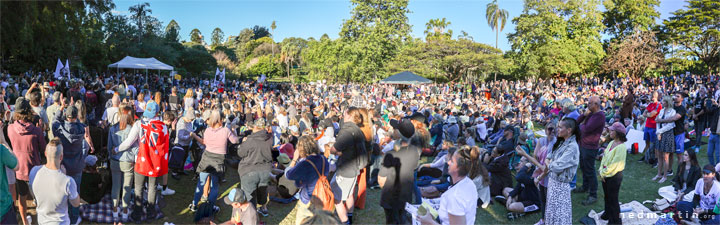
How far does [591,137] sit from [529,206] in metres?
1.35

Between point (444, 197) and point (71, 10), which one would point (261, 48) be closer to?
point (71, 10)

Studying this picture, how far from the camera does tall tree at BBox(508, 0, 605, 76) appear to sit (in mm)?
32469

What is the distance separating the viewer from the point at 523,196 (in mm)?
5609

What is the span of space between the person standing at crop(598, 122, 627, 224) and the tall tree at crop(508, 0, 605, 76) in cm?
3054

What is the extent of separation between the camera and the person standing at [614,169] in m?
4.68

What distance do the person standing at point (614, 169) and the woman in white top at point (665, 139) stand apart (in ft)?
9.68

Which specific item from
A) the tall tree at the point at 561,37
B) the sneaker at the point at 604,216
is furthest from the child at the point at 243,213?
the tall tree at the point at 561,37

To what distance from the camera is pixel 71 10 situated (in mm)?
19906

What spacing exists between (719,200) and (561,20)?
3217 centimetres

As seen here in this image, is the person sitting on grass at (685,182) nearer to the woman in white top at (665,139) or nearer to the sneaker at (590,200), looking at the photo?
the woman in white top at (665,139)

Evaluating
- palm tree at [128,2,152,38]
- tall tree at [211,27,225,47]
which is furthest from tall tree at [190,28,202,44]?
palm tree at [128,2,152,38]

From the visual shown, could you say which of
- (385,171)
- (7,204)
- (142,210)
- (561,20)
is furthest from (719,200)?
(561,20)

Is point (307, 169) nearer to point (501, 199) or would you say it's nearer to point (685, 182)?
point (501, 199)

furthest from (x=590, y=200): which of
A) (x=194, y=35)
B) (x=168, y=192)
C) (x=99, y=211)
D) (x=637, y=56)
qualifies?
(x=194, y=35)
